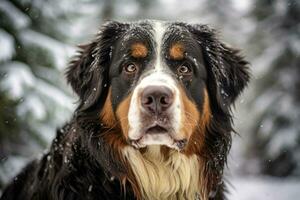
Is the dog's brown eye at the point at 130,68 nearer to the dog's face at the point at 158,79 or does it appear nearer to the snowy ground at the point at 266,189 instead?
the dog's face at the point at 158,79

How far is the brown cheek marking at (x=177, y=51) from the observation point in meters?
4.66

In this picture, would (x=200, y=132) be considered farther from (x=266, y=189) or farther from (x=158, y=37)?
(x=266, y=189)

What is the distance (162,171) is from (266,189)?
342 inches

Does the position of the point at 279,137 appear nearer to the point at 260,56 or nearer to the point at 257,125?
the point at 257,125

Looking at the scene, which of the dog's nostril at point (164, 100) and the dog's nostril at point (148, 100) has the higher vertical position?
the dog's nostril at point (164, 100)

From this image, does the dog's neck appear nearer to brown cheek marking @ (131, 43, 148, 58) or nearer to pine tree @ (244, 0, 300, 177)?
brown cheek marking @ (131, 43, 148, 58)

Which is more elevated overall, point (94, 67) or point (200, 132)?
point (94, 67)

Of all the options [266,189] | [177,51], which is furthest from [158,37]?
[266,189]

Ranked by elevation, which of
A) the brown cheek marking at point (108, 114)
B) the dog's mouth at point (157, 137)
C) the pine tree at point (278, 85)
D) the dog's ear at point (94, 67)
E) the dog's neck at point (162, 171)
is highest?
the pine tree at point (278, 85)

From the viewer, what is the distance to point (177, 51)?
4688 millimetres

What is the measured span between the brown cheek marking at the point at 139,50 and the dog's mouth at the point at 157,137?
0.75 meters

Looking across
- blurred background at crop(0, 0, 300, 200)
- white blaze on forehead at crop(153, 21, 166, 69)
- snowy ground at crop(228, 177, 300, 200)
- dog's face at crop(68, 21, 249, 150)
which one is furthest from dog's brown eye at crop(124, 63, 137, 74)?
snowy ground at crop(228, 177, 300, 200)

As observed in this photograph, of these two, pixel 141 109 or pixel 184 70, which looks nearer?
pixel 141 109

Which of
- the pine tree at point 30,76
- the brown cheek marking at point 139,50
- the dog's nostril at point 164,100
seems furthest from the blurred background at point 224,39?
the dog's nostril at point 164,100
